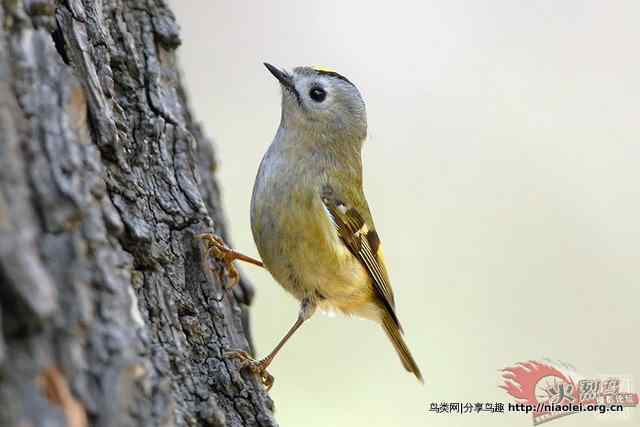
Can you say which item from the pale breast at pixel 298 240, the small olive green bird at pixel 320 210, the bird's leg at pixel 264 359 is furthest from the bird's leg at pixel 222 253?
the bird's leg at pixel 264 359

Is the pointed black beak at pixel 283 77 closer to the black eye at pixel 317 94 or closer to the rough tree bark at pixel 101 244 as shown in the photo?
the black eye at pixel 317 94

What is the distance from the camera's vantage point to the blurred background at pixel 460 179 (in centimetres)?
383

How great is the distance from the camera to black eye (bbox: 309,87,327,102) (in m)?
3.12

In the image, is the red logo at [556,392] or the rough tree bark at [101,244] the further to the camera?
the red logo at [556,392]

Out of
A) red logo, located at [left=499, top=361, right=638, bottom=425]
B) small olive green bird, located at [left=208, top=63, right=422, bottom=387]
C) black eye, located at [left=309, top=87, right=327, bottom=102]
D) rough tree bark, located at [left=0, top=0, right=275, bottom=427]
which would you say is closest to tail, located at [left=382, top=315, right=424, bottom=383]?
small olive green bird, located at [left=208, top=63, right=422, bottom=387]

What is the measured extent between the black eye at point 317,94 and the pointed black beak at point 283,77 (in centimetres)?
7

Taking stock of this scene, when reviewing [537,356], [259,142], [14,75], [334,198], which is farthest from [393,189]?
[14,75]

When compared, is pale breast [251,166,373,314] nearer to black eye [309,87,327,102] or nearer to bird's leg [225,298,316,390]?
bird's leg [225,298,316,390]

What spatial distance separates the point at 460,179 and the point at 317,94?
1.50 meters

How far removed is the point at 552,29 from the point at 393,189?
4.95 ft

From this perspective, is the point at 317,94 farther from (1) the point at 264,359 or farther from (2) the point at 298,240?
(1) the point at 264,359

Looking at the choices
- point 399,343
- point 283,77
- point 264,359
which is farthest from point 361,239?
point 264,359

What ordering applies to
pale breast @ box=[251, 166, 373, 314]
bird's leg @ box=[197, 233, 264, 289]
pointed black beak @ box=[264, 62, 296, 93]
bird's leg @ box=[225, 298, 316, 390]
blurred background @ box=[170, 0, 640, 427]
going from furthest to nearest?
blurred background @ box=[170, 0, 640, 427] → pointed black beak @ box=[264, 62, 296, 93] → pale breast @ box=[251, 166, 373, 314] → bird's leg @ box=[197, 233, 264, 289] → bird's leg @ box=[225, 298, 316, 390]

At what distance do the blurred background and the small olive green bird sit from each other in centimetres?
68
